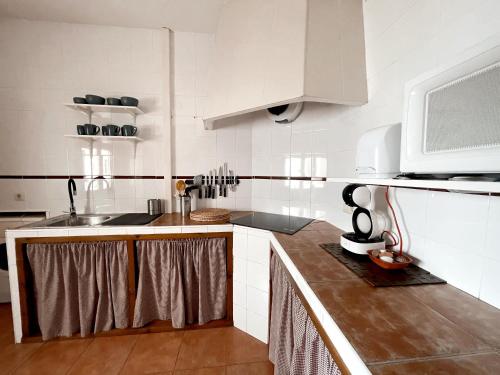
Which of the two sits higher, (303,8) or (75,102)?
(303,8)

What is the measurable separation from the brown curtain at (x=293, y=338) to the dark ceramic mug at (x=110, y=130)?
5.17ft

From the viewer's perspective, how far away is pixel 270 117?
6.06ft

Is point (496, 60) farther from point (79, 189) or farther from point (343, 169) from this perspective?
point (79, 189)

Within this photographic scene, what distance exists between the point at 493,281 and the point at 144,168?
216cm

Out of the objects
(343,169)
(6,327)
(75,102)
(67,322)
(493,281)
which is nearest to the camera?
(493,281)

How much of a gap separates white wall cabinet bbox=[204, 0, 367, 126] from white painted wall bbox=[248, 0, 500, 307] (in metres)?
0.07

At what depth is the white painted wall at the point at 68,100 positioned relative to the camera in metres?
1.80

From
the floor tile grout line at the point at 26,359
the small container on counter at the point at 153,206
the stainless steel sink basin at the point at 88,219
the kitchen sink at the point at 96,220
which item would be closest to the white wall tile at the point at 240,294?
the kitchen sink at the point at 96,220

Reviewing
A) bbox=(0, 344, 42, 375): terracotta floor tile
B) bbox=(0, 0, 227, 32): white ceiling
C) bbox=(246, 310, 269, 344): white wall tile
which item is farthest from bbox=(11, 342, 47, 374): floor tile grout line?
bbox=(0, 0, 227, 32): white ceiling

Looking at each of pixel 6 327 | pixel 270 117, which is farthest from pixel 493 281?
pixel 6 327

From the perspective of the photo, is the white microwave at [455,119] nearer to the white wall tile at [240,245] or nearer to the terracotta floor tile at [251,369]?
the white wall tile at [240,245]

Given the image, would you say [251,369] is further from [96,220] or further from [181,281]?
[96,220]

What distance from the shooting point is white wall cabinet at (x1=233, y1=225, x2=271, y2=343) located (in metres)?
1.44

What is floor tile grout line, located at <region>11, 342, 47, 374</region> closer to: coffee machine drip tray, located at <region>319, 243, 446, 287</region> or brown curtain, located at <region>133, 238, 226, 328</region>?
brown curtain, located at <region>133, 238, 226, 328</region>
